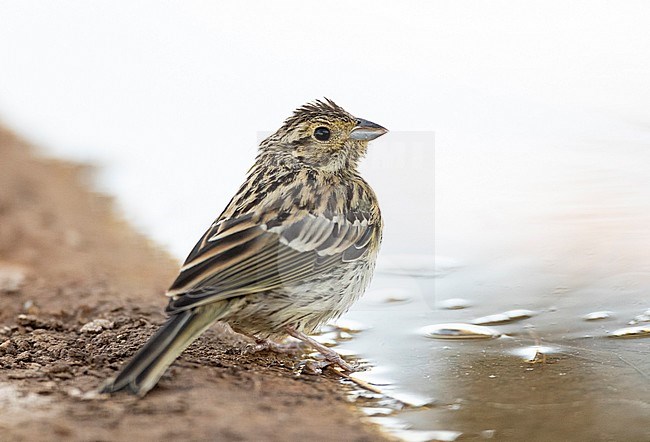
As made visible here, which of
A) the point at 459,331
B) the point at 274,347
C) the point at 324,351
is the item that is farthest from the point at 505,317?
the point at 274,347

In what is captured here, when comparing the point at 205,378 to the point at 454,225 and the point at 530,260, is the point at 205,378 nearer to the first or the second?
the point at 530,260

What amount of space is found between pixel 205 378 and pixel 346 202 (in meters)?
1.61

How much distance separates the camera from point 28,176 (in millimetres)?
10188

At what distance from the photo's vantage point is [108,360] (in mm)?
5508

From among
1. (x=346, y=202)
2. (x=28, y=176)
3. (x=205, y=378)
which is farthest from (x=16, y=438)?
(x=28, y=176)

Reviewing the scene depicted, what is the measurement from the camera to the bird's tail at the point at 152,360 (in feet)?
15.8

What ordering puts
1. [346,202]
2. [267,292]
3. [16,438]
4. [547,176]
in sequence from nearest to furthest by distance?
1. [16,438]
2. [267,292]
3. [346,202]
4. [547,176]

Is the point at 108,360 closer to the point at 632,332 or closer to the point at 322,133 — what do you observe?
the point at 322,133

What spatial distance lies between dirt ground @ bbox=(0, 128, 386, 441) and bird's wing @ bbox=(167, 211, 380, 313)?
0.45 metres

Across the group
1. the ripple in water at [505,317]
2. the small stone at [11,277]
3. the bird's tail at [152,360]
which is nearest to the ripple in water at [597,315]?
the ripple in water at [505,317]

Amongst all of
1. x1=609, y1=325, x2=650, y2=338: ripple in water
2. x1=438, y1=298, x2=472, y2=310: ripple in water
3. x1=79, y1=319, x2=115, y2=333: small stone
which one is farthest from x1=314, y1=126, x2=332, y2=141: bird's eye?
x1=609, y1=325, x2=650, y2=338: ripple in water

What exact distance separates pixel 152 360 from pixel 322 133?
2.17m

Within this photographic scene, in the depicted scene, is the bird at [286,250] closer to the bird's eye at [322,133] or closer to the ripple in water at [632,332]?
the bird's eye at [322,133]

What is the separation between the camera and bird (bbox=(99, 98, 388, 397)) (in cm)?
504
